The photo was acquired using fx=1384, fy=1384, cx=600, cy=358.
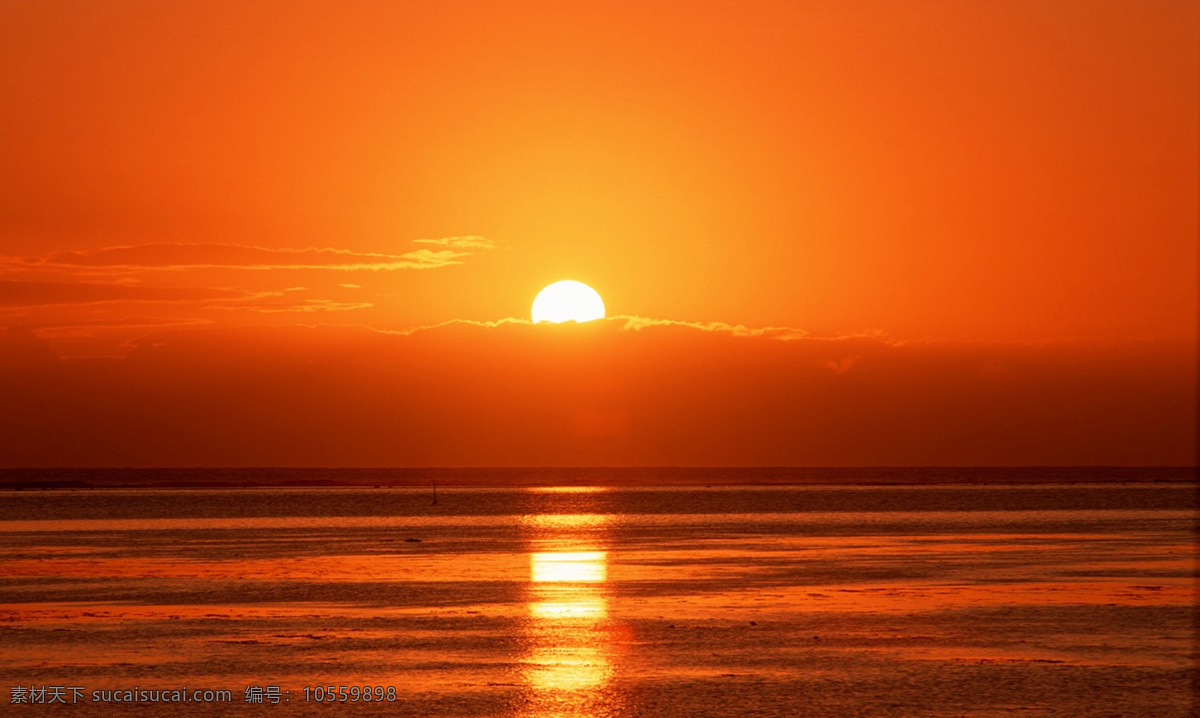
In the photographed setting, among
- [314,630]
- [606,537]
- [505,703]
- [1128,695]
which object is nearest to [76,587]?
[314,630]

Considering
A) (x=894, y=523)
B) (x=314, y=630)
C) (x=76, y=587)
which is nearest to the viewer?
(x=314, y=630)

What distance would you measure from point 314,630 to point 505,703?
399 inches

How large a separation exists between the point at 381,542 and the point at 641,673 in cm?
4514

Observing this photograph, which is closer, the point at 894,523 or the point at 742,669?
Answer: the point at 742,669

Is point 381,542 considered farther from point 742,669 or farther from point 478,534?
point 742,669

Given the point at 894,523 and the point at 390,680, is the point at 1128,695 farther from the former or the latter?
the point at 894,523

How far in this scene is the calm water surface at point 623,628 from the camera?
21.5 meters

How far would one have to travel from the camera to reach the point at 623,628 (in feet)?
96.0

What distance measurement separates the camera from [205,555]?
56562 mm

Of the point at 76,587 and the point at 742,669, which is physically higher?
the point at 76,587

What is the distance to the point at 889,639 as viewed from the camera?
28.0 m

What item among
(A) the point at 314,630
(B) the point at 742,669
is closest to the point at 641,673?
(B) the point at 742,669

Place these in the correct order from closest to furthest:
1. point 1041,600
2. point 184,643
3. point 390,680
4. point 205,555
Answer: point 390,680, point 184,643, point 1041,600, point 205,555

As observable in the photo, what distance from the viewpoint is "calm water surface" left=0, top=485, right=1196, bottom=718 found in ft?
70.7
